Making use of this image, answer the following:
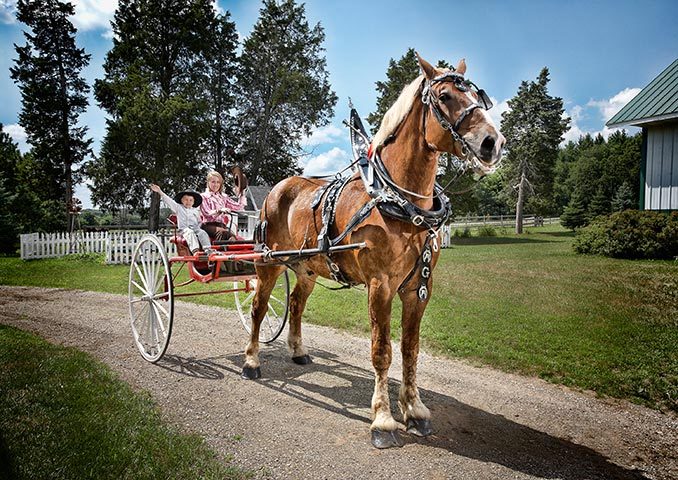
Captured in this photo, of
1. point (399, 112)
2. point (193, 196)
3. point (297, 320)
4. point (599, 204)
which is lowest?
point (297, 320)

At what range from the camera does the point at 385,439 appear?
354 centimetres

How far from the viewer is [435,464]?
128 inches

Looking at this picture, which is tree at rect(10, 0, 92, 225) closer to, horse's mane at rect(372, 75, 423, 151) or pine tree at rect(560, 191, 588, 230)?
horse's mane at rect(372, 75, 423, 151)

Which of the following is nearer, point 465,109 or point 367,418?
point 465,109

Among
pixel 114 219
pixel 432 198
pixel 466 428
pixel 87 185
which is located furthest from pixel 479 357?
pixel 114 219

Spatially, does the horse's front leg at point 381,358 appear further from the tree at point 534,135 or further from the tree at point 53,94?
the tree at point 534,135

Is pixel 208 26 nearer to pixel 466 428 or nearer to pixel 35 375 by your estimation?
pixel 35 375

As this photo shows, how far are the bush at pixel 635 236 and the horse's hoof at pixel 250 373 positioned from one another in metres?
10.7

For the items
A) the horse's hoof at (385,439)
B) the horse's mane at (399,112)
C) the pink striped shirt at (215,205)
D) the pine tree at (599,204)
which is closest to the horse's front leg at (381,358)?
the horse's hoof at (385,439)

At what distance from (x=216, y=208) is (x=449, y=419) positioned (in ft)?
14.3

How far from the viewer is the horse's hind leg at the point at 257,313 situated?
5.22 m

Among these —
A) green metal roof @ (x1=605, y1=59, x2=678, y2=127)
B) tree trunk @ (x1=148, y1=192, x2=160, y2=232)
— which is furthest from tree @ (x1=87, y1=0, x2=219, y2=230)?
green metal roof @ (x1=605, y1=59, x2=678, y2=127)

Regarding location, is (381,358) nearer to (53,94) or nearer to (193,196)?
(193,196)

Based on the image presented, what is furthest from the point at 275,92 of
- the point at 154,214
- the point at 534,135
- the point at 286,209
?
the point at 286,209
